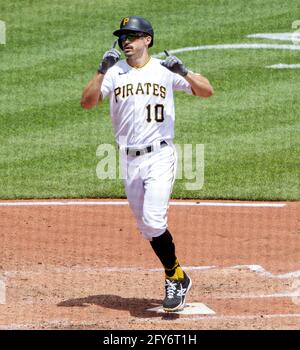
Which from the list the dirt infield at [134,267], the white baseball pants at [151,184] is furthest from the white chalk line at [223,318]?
the white baseball pants at [151,184]

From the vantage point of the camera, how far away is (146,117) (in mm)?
8672

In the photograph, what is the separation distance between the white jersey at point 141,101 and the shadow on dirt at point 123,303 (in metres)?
Answer: 1.38

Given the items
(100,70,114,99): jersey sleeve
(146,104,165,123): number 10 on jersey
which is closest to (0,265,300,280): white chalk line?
(146,104,165,123): number 10 on jersey

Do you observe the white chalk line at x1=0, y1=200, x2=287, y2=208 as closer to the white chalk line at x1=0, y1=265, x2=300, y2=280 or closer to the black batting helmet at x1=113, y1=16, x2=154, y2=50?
the white chalk line at x1=0, y1=265, x2=300, y2=280

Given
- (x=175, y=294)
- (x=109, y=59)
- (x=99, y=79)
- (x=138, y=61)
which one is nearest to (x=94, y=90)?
(x=99, y=79)

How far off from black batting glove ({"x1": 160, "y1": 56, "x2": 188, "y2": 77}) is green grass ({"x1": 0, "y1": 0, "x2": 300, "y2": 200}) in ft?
16.4

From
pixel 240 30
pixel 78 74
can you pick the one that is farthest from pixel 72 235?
pixel 240 30

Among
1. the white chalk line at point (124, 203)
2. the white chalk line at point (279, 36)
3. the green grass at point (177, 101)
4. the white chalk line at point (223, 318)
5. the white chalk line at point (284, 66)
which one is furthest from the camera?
the white chalk line at point (279, 36)

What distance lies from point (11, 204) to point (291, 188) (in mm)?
3636

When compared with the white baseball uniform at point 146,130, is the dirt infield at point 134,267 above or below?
below

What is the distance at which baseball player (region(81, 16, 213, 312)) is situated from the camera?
8.64 meters

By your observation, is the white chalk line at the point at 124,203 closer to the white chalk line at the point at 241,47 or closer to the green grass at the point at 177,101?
the green grass at the point at 177,101

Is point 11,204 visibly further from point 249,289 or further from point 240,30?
point 240,30

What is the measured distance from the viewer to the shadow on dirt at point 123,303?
865 cm
